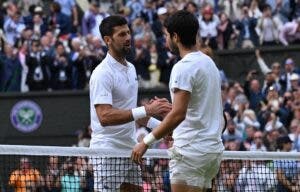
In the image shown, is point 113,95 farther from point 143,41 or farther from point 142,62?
point 143,41

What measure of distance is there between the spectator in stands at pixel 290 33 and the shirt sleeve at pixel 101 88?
52.7 feet

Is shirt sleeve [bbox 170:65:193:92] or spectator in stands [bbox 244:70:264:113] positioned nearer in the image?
shirt sleeve [bbox 170:65:193:92]

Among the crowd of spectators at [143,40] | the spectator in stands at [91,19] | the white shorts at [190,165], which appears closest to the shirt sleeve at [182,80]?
the white shorts at [190,165]

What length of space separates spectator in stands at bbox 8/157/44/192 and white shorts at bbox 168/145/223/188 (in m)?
3.12

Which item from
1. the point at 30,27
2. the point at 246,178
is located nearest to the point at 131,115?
the point at 246,178

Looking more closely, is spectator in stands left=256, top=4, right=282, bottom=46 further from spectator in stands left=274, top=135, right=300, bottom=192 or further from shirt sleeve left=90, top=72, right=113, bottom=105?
shirt sleeve left=90, top=72, right=113, bottom=105

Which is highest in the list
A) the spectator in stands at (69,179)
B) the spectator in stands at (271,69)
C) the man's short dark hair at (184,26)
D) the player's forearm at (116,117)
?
the man's short dark hair at (184,26)

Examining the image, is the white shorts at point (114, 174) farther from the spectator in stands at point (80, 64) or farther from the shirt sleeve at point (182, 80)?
the spectator in stands at point (80, 64)

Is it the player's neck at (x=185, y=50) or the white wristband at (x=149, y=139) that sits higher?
the player's neck at (x=185, y=50)

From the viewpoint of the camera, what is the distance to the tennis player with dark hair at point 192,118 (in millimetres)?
10000

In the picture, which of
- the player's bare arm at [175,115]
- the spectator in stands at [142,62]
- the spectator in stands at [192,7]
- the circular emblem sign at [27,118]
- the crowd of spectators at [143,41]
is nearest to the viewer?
the player's bare arm at [175,115]

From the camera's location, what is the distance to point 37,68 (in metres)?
27.1

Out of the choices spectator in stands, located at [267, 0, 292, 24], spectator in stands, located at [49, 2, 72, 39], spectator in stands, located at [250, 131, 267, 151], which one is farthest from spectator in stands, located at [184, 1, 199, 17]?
spectator in stands, located at [250, 131, 267, 151]

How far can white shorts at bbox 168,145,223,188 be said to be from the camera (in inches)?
399
